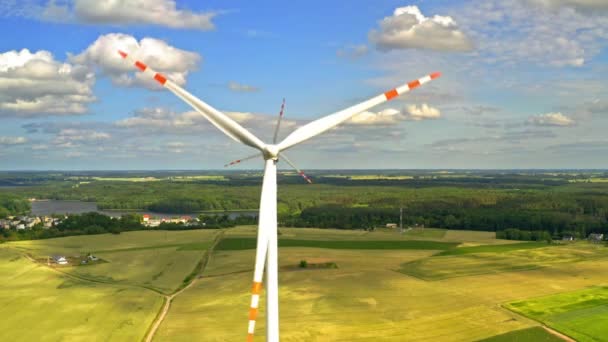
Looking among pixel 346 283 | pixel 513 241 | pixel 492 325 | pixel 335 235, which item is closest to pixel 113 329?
pixel 346 283

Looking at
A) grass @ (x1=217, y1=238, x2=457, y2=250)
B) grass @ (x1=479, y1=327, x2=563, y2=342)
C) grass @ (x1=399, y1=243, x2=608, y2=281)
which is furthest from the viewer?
grass @ (x1=217, y1=238, x2=457, y2=250)

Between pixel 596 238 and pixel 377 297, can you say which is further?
pixel 596 238

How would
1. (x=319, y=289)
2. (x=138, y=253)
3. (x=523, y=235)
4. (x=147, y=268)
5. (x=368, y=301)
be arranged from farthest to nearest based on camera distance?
(x=523, y=235), (x=138, y=253), (x=147, y=268), (x=319, y=289), (x=368, y=301)

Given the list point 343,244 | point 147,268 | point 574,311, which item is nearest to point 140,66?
point 574,311

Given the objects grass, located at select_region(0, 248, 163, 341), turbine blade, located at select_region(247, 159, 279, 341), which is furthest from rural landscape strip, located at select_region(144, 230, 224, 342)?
turbine blade, located at select_region(247, 159, 279, 341)

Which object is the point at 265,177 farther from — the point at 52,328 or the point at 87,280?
the point at 87,280

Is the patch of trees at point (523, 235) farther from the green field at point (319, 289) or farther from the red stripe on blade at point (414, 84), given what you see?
the red stripe on blade at point (414, 84)

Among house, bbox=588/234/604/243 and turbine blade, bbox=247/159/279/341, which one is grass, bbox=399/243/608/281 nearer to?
house, bbox=588/234/604/243

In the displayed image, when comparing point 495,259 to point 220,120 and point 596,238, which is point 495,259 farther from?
point 220,120
